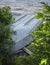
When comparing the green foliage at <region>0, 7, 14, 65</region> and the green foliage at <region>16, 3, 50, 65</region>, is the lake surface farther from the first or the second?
the green foliage at <region>16, 3, 50, 65</region>

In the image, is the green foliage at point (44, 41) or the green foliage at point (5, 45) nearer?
the green foliage at point (44, 41)

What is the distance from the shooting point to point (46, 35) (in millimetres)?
2129

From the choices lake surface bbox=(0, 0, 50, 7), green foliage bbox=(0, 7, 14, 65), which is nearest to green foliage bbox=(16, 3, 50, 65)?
green foliage bbox=(0, 7, 14, 65)

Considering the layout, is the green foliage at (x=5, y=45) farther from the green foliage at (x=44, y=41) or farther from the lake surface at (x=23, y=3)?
the lake surface at (x=23, y=3)

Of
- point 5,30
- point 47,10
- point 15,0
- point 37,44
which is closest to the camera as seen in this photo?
point 47,10

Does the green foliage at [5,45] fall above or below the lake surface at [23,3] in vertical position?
above

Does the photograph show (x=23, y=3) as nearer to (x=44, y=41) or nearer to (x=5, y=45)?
(x=5, y=45)

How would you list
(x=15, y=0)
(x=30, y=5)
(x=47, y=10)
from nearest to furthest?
(x=47, y=10) → (x=30, y=5) → (x=15, y=0)

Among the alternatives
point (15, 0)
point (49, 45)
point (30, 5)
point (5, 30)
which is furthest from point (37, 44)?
point (15, 0)

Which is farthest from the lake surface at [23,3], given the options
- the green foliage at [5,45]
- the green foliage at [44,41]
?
the green foliage at [44,41]

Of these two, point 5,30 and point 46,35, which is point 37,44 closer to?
point 46,35

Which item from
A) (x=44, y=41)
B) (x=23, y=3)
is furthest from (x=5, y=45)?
(x=23, y=3)

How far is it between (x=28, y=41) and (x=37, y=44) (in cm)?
233

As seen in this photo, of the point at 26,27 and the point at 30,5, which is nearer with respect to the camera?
the point at 26,27
